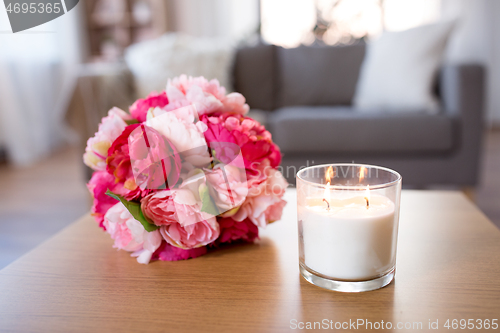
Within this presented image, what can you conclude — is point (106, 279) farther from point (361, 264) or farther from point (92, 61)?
point (92, 61)

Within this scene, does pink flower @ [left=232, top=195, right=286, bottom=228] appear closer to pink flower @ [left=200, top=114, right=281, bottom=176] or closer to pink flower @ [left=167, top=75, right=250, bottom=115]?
pink flower @ [left=200, top=114, right=281, bottom=176]

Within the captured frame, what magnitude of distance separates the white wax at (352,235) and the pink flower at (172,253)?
0.62 feet

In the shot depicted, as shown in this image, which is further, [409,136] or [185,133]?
[409,136]

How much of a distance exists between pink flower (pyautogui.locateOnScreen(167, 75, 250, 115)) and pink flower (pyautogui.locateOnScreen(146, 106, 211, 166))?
0.11 feet

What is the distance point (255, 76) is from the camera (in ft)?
7.68

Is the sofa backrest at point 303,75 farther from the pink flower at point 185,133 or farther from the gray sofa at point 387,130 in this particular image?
the pink flower at point 185,133

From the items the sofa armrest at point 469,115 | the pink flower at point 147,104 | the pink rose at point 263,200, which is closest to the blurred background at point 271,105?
the sofa armrest at point 469,115

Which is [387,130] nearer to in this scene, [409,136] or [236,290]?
[409,136]

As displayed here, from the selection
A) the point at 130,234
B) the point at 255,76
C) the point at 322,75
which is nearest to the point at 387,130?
the point at 322,75

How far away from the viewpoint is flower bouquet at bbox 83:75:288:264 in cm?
51

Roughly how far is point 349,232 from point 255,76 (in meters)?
1.99

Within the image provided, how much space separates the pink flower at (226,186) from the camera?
523 mm

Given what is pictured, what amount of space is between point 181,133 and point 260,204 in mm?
145

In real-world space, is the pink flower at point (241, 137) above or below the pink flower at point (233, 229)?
above
